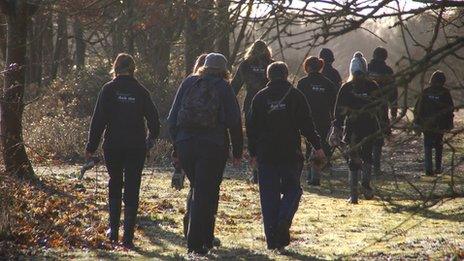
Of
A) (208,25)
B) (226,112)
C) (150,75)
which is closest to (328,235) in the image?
(226,112)

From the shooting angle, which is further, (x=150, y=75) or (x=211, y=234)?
(x=150, y=75)

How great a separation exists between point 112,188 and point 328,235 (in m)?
2.58

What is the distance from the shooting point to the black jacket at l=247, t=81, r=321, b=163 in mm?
10656

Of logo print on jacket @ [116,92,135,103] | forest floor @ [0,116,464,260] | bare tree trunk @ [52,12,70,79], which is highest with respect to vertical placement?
bare tree trunk @ [52,12,70,79]

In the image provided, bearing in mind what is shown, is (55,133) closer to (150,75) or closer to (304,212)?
(150,75)

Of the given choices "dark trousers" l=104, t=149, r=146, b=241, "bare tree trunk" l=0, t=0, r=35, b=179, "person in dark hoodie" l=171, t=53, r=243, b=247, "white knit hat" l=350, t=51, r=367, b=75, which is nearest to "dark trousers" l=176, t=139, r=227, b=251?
"person in dark hoodie" l=171, t=53, r=243, b=247

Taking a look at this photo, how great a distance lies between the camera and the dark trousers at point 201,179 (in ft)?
33.8

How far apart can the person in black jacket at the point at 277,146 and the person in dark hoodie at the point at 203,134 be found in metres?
0.42

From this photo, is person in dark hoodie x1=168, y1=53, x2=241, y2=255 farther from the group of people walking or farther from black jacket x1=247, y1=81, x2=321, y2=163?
black jacket x1=247, y1=81, x2=321, y2=163

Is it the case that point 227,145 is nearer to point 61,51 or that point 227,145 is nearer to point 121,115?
point 121,115

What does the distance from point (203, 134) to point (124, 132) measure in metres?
1.09

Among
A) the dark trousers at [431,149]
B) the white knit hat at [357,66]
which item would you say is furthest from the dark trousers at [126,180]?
the dark trousers at [431,149]

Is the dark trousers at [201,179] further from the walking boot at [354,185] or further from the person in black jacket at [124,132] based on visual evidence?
the walking boot at [354,185]

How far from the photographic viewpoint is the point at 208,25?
28.1 feet
